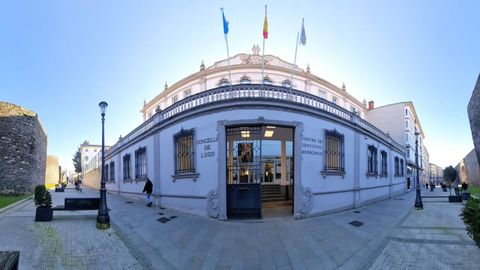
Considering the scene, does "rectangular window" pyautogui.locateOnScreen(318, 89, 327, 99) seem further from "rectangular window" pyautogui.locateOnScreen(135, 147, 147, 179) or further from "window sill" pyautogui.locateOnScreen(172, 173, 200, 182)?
"window sill" pyautogui.locateOnScreen(172, 173, 200, 182)

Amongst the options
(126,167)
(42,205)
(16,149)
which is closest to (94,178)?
(16,149)

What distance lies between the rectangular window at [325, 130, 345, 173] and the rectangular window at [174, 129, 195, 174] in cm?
583

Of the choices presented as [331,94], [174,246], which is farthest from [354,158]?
[331,94]

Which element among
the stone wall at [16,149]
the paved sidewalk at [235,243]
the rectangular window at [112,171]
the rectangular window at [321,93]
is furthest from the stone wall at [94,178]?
the rectangular window at [321,93]

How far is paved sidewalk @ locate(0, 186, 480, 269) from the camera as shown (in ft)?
19.8

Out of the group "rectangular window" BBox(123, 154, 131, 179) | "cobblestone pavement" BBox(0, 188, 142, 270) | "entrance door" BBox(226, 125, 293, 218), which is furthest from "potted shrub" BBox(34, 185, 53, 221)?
"rectangular window" BBox(123, 154, 131, 179)

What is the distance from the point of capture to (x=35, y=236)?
760 centimetres

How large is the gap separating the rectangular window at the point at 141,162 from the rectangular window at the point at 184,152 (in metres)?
4.06

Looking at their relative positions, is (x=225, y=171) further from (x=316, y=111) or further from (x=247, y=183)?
(x=316, y=111)

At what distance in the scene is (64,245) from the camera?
270 inches

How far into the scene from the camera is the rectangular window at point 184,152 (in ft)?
36.7

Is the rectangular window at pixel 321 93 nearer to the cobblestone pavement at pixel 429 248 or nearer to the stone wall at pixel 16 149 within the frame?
the cobblestone pavement at pixel 429 248

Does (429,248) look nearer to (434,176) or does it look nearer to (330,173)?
(330,173)

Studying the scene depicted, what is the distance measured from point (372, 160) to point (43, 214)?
16925mm
